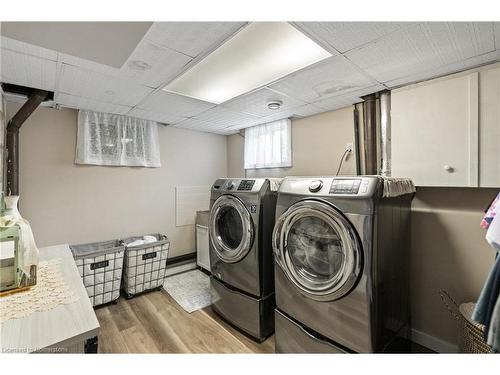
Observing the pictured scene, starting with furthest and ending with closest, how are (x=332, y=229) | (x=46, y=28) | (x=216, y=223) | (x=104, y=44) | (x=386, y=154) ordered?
(x=216, y=223) → (x=386, y=154) → (x=332, y=229) → (x=104, y=44) → (x=46, y=28)

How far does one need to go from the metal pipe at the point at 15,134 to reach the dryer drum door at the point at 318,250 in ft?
7.68

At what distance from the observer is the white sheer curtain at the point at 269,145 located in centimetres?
294

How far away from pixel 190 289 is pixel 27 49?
2.53m

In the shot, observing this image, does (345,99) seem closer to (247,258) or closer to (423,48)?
(423,48)

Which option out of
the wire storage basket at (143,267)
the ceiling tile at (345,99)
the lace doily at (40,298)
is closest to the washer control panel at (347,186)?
the ceiling tile at (345,99)

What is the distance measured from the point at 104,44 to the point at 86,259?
6.45ft

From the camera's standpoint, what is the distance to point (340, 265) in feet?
4.60

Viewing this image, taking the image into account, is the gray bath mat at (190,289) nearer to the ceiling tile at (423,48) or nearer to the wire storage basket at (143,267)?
the wire storage basket at (143,267)

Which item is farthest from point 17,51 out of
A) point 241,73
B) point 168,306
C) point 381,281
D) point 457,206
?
point 457,206

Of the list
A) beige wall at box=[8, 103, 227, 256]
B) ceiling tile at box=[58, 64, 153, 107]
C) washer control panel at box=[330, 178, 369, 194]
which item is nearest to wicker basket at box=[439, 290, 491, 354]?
washer control panel at box=[330, 178, 369, 194]

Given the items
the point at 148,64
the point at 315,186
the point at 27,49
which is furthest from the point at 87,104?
the point at 315,186

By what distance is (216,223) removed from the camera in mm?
2236

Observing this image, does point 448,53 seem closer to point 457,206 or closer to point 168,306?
point 457,206

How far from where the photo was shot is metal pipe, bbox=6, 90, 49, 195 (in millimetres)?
1999
